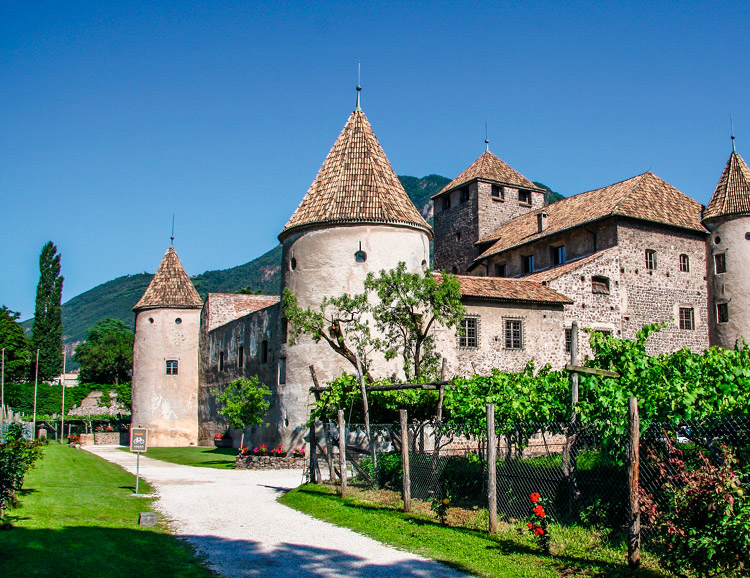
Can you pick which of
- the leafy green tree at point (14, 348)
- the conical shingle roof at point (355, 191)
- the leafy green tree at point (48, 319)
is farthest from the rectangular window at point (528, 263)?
the leafy green tree at point (48, 319)

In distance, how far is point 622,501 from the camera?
1167 cm

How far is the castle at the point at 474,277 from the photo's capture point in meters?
27.8

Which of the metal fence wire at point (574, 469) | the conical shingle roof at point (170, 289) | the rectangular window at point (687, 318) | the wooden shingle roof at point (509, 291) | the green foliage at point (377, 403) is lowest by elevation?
the metal fence wire at point (574, 469)

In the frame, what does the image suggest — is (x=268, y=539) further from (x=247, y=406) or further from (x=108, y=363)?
(x=108, y=363)

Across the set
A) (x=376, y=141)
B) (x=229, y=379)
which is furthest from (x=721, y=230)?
(x=229, y=379)

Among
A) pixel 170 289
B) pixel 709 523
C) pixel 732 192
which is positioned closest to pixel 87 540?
pixel 709 523

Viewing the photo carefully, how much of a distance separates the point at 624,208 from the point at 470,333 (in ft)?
35.7

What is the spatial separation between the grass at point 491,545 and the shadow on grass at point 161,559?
64 centimetres

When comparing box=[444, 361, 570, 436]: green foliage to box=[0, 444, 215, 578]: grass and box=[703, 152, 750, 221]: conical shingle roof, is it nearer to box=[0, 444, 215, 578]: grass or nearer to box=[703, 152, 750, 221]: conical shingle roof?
box=[0, 444, 215, 578]: grass

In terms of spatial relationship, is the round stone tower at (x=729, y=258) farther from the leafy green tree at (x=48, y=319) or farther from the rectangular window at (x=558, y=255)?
the leafy green tree at (x=48, y=319)

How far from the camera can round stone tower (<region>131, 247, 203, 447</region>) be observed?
4381 centimetres

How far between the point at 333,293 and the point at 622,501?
54.8 feet

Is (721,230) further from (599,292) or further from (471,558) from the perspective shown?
(471,558)

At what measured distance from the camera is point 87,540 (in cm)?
1123
